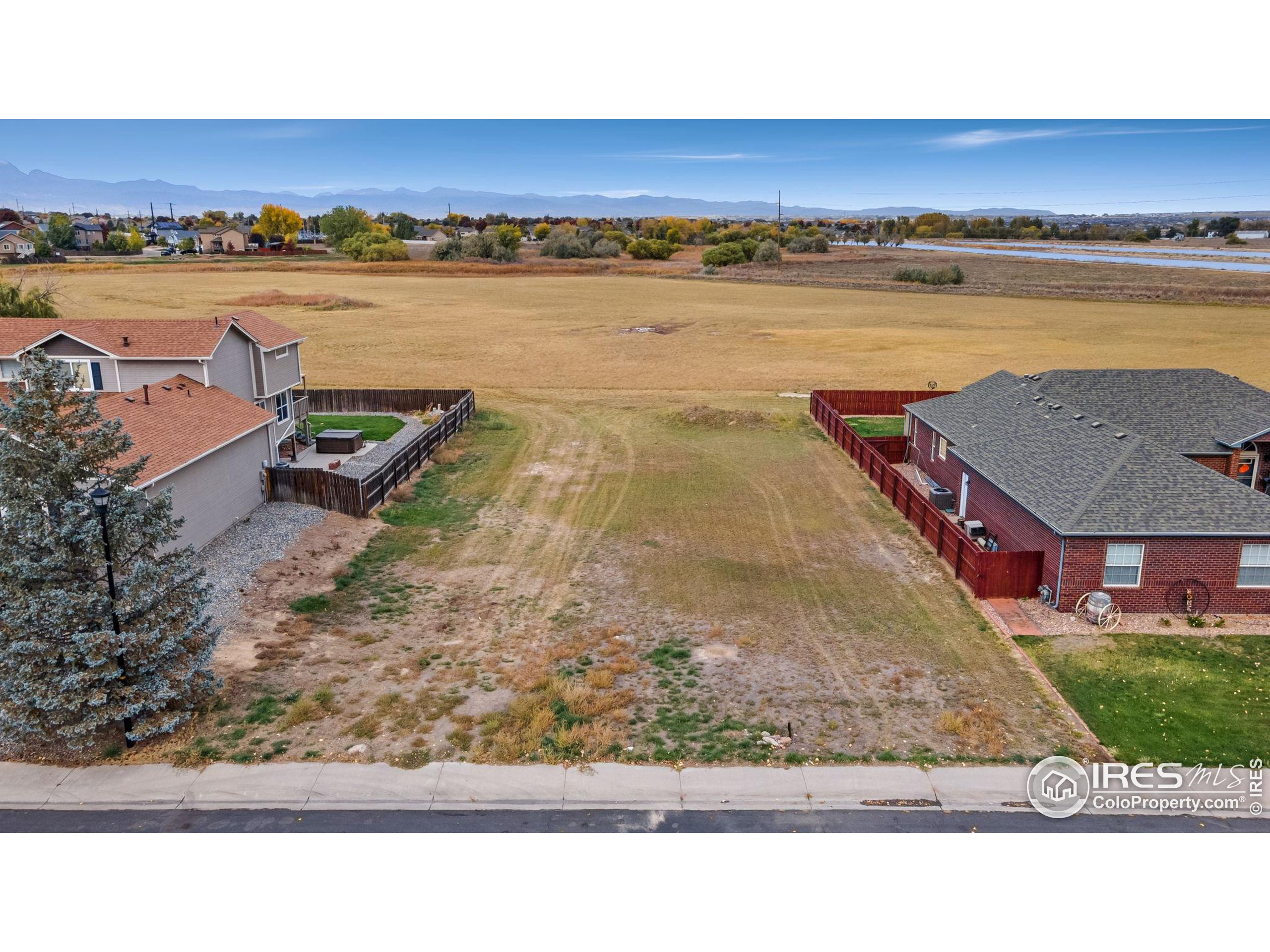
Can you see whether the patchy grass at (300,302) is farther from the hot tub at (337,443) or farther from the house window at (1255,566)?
the house window at (1255,566)

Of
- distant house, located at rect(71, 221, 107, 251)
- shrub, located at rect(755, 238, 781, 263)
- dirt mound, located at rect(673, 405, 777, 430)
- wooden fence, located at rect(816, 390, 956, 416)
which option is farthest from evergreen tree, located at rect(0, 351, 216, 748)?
distant house, located at rect(71, 221, 107, 251)

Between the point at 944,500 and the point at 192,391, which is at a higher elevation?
the point at 192,391

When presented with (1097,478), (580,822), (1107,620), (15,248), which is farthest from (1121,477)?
(15,248)

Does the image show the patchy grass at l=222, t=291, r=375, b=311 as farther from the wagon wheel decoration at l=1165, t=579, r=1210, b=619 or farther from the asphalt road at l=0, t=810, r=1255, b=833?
the wagon wheel decoration at l=1165, t=579, r=1210, b=619

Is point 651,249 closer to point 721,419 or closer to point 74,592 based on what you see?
point 721,419

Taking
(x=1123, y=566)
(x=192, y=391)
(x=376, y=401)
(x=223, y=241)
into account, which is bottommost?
(x=1123, y=566)

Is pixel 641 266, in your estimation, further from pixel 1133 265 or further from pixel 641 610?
pixel 641 610
